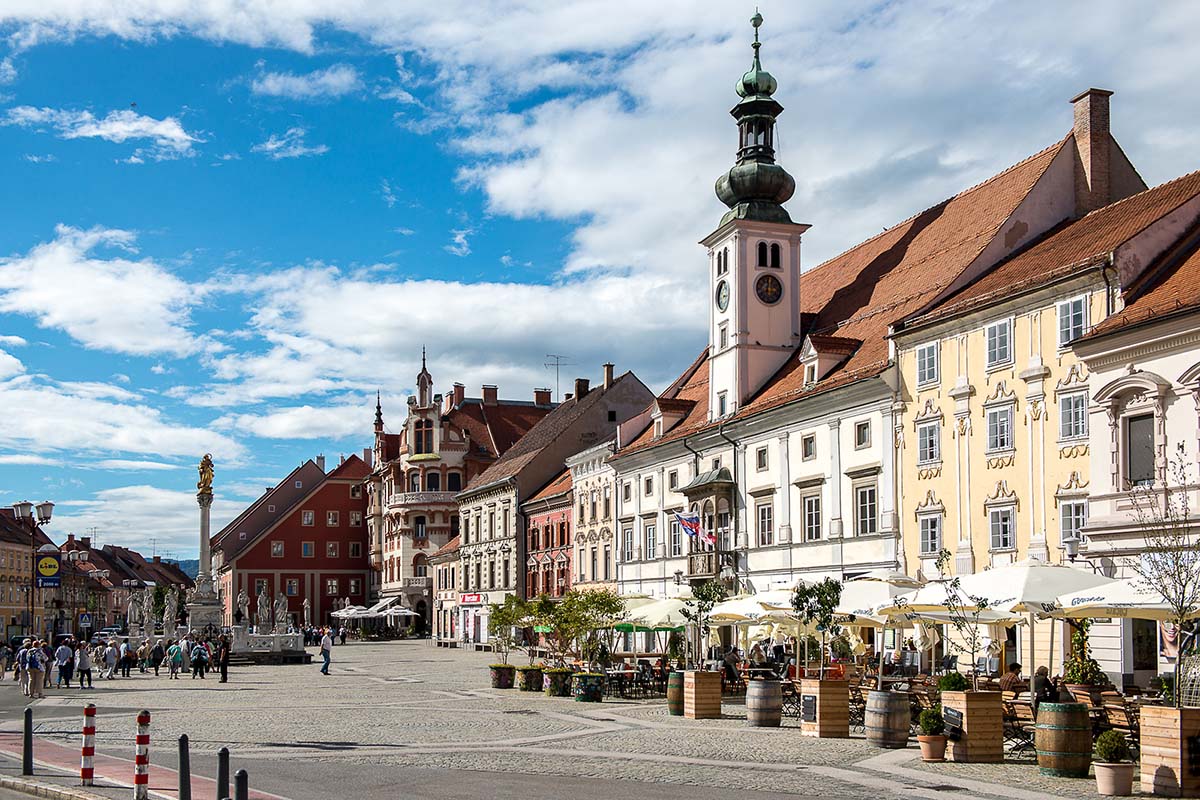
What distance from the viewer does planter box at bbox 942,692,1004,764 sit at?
20141 mm

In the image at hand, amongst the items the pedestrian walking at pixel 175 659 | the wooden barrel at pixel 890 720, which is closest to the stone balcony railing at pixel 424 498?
the pedestrian walking at pixel 175 659

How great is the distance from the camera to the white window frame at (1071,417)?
31.5 m

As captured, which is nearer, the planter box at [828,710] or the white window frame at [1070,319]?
the planter box at [828,710]

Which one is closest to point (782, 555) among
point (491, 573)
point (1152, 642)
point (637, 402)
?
point (1152, 642)

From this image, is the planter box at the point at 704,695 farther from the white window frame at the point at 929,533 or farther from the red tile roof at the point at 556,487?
the red tile roof at the point at 556,487

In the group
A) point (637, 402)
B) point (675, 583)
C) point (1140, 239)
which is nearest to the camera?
point (1140, 239)

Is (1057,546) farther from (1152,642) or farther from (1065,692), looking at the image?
(1065,692)

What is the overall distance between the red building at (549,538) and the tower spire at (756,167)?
2377 centimetres

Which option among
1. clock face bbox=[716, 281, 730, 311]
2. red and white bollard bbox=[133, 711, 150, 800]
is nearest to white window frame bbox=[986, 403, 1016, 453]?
clock face bbox=[716, 281, 730, 311]

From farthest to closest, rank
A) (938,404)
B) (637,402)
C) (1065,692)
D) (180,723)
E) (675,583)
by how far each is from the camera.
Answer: (637,402) → (675,583) → (938,404) → (180,723) → (1065,692)

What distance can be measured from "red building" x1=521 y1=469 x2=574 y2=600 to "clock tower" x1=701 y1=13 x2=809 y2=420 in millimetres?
21134

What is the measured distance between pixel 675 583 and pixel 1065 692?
3325 centimetres

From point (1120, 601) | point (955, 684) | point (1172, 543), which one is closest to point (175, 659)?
point (955, 684)

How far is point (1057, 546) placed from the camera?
32062 mm
